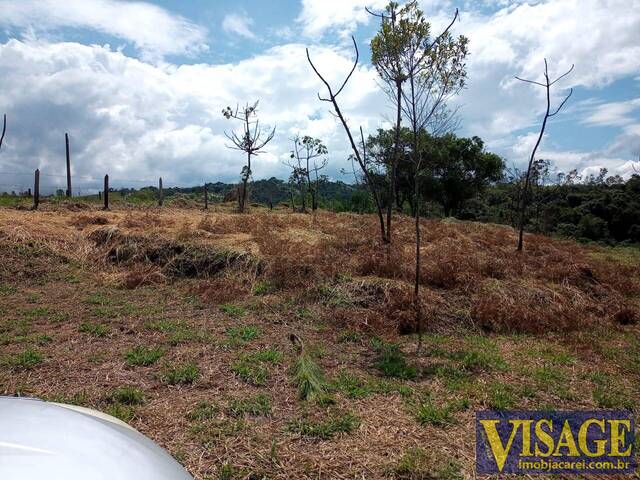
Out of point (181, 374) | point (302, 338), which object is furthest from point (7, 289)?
point (302, 338)

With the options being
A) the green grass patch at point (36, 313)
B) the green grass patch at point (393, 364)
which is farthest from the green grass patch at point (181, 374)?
the green grass patch at point (36, 313)

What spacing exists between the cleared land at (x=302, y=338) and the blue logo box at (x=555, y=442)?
0.13 m

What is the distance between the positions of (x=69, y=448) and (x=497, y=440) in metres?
2.64

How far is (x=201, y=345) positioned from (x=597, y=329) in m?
4.92

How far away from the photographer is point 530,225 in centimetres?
2097

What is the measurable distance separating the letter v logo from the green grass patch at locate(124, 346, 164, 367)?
112 inches

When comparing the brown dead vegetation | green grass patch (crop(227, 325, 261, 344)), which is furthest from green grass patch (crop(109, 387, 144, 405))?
the brown dead vegetation

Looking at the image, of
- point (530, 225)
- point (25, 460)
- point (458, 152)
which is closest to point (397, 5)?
point (25, 460)

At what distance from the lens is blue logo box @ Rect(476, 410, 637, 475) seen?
2693mm

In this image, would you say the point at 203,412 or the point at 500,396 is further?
the point at 500,396

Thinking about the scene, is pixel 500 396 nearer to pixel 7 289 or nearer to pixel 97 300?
pixel 97 300

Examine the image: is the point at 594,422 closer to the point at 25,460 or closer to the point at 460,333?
the point at 460,333

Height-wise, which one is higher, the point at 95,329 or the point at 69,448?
the point at 69,448

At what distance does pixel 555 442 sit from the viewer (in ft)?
9.64
